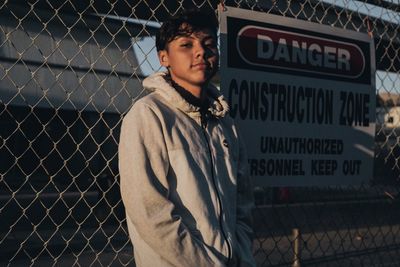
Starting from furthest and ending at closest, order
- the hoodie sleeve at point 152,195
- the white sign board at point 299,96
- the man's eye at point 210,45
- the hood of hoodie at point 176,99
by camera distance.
Result: the white sign board at point 299,96 < the man's eye at point 210,45 < the hood of hoodie at point 176,99 < the hoodie sleeve at point 152,195

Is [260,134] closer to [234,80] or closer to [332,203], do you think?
[234,80]

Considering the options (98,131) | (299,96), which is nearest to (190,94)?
(299,96)

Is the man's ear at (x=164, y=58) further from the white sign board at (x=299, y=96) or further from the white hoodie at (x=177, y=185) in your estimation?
the white sign board at (x=299, y=96)

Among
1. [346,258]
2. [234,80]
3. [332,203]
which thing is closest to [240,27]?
[234,80]

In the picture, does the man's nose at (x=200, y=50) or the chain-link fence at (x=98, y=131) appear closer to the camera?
the man's nose at (x=200, y=50)

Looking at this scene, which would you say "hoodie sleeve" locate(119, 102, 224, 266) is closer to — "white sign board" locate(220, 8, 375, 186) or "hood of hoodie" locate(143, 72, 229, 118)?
"hood of hoodie" locate(143, 72, 229, 118)

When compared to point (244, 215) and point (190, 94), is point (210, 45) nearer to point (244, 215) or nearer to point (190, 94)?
point (190, 94)

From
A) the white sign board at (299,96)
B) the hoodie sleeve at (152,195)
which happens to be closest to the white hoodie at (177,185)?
the hoodie sleeve at (152,195)

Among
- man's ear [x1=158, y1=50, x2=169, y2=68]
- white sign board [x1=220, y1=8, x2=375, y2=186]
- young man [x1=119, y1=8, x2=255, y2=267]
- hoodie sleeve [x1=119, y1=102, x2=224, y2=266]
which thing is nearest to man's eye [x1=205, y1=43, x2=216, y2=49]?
young man [x1=119, y1=8, x2=255, y2=267]

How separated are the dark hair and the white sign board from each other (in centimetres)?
76

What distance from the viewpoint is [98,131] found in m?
11.0

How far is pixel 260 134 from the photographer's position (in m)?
3.16

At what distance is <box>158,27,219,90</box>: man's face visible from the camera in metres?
2.23

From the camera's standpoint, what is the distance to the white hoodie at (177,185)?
6.46ft
